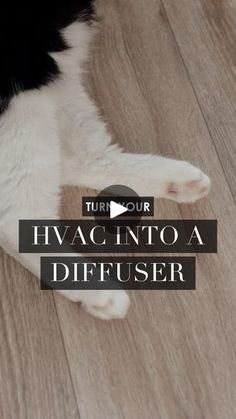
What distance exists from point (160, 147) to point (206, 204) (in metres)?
0.20

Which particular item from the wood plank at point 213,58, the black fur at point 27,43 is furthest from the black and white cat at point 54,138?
the wood plank at point 213,58

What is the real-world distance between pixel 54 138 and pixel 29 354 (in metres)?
0.48

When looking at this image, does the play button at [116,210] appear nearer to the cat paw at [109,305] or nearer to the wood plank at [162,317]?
the wood plank at [162,317]

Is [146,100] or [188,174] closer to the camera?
[188,174]

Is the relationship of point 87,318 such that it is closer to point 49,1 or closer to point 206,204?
point 206,204

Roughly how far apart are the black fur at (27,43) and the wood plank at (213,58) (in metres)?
0.45

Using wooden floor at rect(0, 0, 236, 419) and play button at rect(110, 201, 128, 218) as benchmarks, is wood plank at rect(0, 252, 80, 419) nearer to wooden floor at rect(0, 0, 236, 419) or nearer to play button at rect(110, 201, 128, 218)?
wooden floor at rect(0, 0, 236, 419)

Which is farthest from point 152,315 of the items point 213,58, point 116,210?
point 213,58

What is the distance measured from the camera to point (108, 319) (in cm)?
122

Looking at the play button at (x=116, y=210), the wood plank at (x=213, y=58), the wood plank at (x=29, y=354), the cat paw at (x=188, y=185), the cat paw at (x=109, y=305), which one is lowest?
the wood plank at (x=29, y=354)

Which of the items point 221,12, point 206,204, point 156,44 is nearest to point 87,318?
point 206,204

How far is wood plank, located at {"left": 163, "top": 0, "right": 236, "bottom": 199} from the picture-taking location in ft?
4.71

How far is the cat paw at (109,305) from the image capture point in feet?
3.89

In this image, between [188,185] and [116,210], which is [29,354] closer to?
[116,210]
